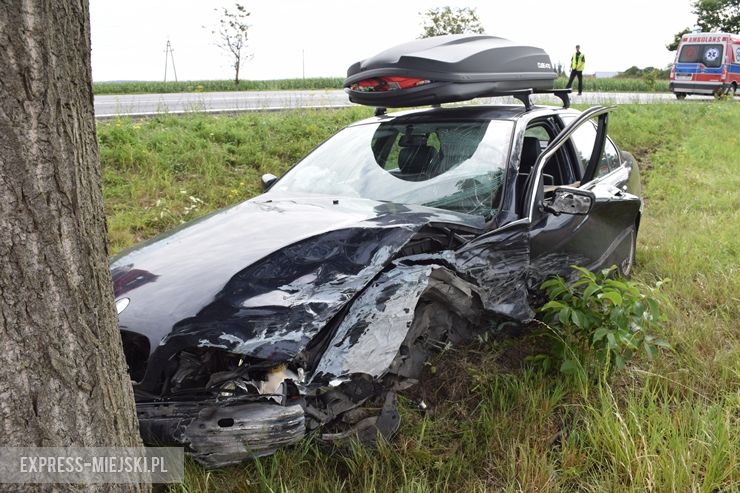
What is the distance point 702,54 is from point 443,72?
20716 mm

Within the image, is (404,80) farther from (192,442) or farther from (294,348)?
(192,442)

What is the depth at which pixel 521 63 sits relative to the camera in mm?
3375

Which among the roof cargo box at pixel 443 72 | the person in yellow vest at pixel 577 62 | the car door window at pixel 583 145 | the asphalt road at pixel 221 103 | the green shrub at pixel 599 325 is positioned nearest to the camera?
the green shrub at pixel 599 325

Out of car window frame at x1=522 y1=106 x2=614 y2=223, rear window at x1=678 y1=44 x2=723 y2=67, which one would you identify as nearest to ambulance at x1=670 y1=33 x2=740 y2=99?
rear window at x1=678 y1=44 x2=723 y2=67

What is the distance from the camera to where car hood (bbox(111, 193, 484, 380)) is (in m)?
1.85

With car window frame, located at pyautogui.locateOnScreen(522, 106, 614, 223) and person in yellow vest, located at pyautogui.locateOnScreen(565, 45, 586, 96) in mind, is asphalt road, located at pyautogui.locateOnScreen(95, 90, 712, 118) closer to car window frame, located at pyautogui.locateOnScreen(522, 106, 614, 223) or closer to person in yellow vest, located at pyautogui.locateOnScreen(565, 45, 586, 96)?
person in yellow vest, located at pyautogui.locateOnScreen(565, 45, 586, 96)

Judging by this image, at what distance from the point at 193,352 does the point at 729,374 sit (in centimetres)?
243

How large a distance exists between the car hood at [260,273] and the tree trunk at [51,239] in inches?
18.2

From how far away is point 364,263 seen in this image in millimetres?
2145

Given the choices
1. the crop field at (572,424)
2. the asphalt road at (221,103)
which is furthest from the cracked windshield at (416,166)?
the asphalt road at (221,103)

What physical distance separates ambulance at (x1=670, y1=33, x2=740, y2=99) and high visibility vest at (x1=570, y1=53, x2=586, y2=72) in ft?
14.0

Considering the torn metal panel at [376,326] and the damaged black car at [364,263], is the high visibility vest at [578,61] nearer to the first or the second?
the damaged black car at [364,263]

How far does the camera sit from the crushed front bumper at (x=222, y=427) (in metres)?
1.77

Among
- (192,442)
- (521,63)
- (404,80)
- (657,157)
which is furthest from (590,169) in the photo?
(657,157)
